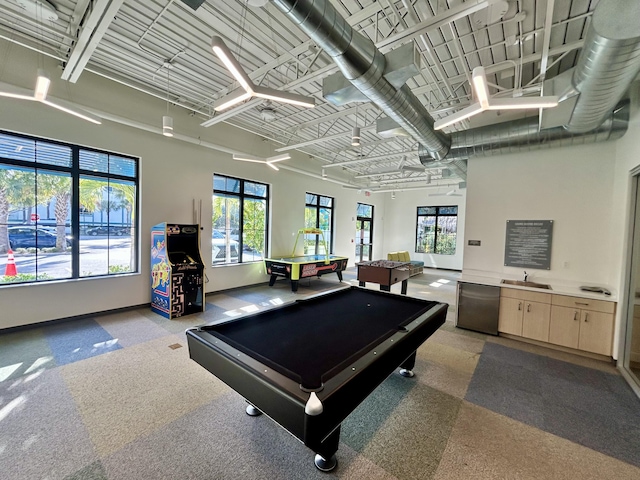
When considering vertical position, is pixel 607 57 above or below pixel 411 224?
above

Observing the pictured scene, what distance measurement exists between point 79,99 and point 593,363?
27.9 feet

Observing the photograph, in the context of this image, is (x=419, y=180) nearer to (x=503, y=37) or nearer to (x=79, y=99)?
(x=503, y=37)

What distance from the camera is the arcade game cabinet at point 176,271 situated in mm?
4691

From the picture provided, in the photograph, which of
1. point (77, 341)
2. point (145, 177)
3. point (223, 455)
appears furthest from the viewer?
point (145, 177)

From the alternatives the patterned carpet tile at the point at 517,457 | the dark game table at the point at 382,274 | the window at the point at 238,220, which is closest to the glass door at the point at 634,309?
the patterned carpet tile at the point at 517,457

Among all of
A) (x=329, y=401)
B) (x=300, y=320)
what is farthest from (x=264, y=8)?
(x=329, y=401)

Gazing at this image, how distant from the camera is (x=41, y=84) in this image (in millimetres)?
2447

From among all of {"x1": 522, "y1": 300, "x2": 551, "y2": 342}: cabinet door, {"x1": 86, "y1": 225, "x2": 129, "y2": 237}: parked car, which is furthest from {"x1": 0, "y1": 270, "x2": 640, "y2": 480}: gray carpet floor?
{"x1": 86, "y1": 225, "x2": 129, "y2": 237}: parked car

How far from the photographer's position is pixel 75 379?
279 centimetres

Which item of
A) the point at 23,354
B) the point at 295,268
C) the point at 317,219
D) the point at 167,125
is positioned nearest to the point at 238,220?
the point at 295,268

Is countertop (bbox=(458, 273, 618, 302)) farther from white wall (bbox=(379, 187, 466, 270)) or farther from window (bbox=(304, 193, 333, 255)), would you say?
white wall (bbox=(379, 187, 466, 270))

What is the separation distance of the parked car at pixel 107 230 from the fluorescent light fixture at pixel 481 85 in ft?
19.5

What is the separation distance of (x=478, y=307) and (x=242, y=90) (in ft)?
15.4

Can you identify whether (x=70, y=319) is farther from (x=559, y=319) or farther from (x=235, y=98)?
(x=559, y=319)
